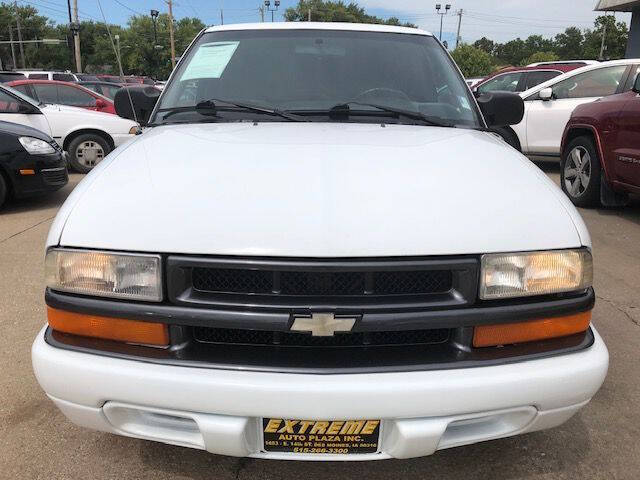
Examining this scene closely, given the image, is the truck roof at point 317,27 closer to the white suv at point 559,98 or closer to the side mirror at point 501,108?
the side mirror at point 501,108

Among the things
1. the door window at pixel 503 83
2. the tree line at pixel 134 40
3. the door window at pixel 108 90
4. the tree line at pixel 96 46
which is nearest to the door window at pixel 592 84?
the door window at pixel 503 83

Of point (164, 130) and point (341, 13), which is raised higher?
point (341, 13)

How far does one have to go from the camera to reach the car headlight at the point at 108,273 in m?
1.62

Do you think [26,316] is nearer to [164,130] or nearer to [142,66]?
[164,130]

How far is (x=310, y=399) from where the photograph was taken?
5.06ft

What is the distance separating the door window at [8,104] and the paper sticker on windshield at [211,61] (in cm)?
540

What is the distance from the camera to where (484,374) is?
1.61 m

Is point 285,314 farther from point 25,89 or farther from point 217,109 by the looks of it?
point 25,89

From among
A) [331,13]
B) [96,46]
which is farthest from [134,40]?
[331,13]

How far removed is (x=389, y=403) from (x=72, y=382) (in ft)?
3.05

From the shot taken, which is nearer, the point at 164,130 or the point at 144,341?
the point at 144,341

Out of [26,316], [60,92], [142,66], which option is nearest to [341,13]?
[142,66]

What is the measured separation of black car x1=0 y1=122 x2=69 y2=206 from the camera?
6031 mm

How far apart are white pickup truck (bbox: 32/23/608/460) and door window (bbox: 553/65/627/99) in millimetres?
6817
